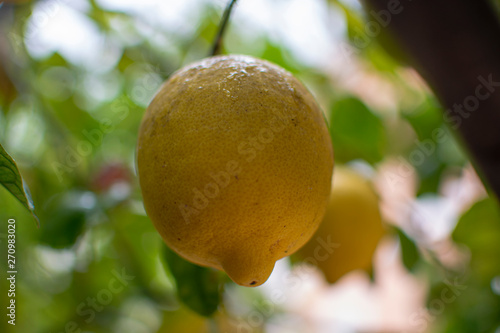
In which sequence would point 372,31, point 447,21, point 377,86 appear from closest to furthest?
point 447,21 < point 372,31 < point 377,86

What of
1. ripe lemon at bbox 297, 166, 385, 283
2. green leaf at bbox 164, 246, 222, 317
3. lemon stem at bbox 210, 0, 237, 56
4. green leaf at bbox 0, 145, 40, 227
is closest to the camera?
green leaf at bbox 0, 145, 40, 227

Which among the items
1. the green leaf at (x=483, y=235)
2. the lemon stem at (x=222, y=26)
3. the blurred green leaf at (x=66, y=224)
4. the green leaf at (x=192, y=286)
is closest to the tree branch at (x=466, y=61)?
the lemon stem at (x=222, y=26)

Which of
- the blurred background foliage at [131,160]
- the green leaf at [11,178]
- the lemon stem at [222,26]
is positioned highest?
the lemon stem at [222,26]

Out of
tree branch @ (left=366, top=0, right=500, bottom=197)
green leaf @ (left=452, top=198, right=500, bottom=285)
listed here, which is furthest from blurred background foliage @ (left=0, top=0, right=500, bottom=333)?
tree branch @ (left=366, top=0, right=500, bottom=197)

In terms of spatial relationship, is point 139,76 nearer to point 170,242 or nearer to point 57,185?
point 57,185

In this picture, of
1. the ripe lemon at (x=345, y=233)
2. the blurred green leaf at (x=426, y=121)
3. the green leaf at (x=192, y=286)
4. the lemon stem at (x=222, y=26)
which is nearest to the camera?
the lemon stem at (x=222, y=26)

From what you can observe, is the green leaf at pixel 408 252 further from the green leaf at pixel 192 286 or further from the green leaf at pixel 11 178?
the green leaf at pixel 11 178

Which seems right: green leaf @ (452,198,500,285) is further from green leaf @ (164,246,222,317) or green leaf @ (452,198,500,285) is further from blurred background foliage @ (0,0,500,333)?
green leaf @ (164,246,222,317)

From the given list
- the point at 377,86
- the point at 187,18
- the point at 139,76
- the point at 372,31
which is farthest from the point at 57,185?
the point at 377,86
